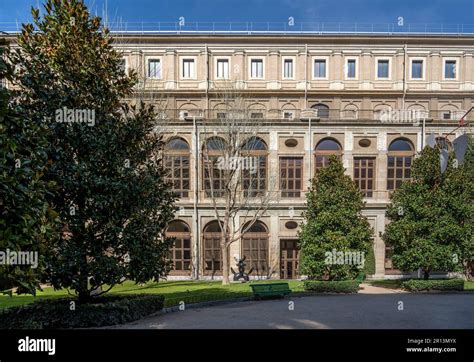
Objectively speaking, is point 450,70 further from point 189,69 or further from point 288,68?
point 189,69

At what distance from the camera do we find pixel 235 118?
20.6 m

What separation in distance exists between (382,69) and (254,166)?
67.1 feet

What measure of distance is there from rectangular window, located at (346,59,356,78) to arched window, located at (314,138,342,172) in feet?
38.3

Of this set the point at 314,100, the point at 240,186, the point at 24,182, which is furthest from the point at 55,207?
the point at 314,100

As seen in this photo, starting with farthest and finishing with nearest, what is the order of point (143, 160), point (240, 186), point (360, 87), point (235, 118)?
point (360, 87) → point (240, 186) → point (235, 118) → point (143, 160)

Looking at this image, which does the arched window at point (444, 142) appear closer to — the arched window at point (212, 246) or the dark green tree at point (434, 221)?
the dark green tree at point (434, 221)

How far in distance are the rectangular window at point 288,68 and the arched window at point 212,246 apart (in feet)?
60.9

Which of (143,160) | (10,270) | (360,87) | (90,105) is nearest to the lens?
(10,270)

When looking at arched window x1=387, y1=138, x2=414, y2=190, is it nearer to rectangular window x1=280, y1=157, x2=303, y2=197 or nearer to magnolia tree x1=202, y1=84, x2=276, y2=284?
rectangular window x1=280, y1=157, x2=303, y2=197

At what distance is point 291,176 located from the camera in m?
24.4

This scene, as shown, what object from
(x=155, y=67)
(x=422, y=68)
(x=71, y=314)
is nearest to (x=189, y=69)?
(x=155, y=67)

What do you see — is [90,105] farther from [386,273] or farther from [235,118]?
[386,273]

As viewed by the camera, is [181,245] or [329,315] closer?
[329,315]

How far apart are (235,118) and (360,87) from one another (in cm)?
1822
